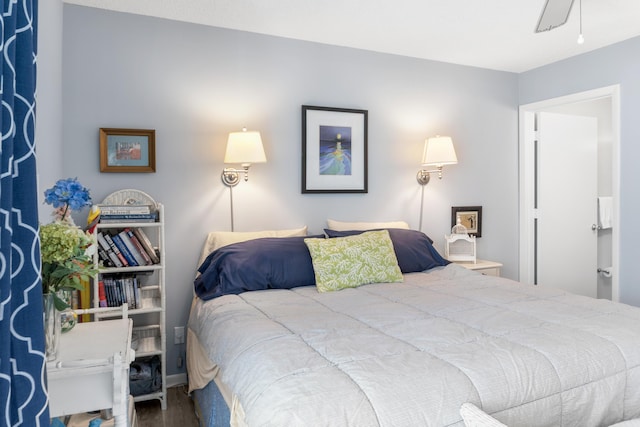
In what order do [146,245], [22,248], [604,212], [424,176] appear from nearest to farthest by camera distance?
[22,248] → [146,245] → [424,176] → [604,212]

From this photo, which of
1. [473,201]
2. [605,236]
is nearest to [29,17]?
[473,201]

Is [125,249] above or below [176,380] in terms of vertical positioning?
above

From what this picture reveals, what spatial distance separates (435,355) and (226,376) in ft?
2.59

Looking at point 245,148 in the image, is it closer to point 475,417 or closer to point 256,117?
point 256,117

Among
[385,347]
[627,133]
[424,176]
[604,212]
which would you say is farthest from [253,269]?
[604,212]

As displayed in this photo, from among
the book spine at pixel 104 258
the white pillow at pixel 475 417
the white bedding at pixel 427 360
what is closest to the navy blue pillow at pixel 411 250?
the white bedding at pixel 427 360

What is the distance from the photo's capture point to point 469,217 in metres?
4.08

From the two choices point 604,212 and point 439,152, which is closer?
point 439,152

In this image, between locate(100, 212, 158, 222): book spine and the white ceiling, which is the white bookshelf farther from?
the white ceiling

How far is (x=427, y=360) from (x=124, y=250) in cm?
194

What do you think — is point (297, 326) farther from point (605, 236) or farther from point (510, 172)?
point (605, 236)

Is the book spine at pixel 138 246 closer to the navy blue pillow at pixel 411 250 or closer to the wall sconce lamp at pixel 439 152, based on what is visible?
the navy blue pillow at pixel 411 250

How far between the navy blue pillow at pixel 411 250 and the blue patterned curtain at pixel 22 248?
243 centimetres

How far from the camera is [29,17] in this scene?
913mm
